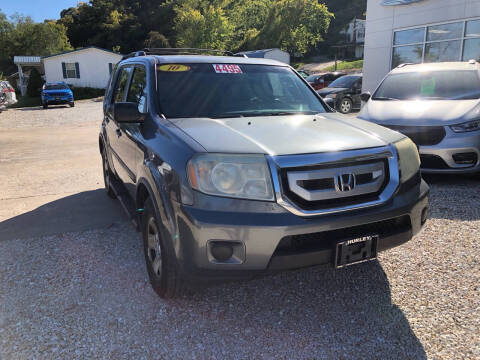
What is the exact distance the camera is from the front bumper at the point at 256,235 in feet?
7.34

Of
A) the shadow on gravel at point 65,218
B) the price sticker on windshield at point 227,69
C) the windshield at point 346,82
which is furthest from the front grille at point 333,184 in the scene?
the windshield at point 346,82

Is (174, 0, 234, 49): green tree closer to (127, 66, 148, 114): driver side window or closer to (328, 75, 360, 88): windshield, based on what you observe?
(328, 75, 360, 88): windshield

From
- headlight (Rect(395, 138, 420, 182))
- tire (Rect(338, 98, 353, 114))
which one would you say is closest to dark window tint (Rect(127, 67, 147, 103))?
headlight (Rect(395, 138, 420, 182))

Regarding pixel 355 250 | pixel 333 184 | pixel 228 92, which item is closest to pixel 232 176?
pixel 333 184

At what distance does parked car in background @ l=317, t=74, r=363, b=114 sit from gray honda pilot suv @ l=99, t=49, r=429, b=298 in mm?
12610

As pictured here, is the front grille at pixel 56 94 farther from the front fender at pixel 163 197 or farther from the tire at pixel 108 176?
the front fender at pixel 163 197

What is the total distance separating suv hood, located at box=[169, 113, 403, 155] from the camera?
245 centimetres

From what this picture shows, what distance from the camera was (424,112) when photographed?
5680 millimetres

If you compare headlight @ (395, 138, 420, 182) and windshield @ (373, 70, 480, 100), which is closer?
headlight @ (395, 138, 420, 182)

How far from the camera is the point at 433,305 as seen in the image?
279cm

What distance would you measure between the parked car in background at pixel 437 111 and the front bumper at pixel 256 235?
138 inches

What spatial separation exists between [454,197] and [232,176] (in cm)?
381

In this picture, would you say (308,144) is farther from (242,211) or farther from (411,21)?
(411,21)

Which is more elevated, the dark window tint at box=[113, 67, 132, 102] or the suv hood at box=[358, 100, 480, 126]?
the dark window tint at box=[113, 67, 132, 102]
